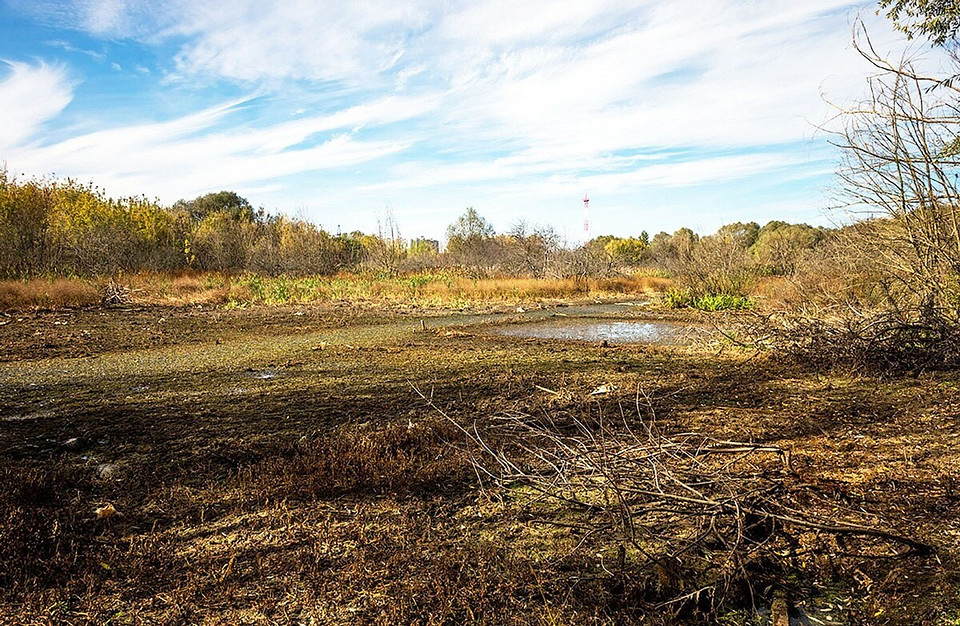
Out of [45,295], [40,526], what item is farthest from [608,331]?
[45,295]

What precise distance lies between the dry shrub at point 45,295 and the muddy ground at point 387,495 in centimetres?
1002

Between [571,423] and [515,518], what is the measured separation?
1735 mm

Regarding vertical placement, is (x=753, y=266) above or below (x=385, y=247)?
below

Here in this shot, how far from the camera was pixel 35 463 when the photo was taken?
4195mm

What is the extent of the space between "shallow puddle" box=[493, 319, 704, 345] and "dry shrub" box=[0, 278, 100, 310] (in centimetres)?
1195

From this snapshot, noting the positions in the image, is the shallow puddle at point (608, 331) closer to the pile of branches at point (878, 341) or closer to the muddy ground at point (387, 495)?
the pile of branches at point (878, 341)

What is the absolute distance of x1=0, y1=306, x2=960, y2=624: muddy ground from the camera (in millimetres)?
2520

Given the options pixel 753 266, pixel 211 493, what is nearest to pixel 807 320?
pixel 211 493

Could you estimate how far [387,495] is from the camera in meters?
3.63

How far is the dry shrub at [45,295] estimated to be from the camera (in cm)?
1557

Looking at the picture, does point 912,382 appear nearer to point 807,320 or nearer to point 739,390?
point 807,320

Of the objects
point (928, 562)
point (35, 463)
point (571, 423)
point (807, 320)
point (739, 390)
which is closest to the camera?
point (928, 562)

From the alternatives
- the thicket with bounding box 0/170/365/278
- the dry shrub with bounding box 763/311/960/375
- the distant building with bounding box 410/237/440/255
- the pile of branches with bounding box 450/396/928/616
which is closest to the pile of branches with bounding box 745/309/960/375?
the dry shrub with bounding box 763/311/960/375

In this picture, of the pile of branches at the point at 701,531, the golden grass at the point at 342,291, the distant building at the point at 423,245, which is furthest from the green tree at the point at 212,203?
the pile of branches at the point at 701,531
